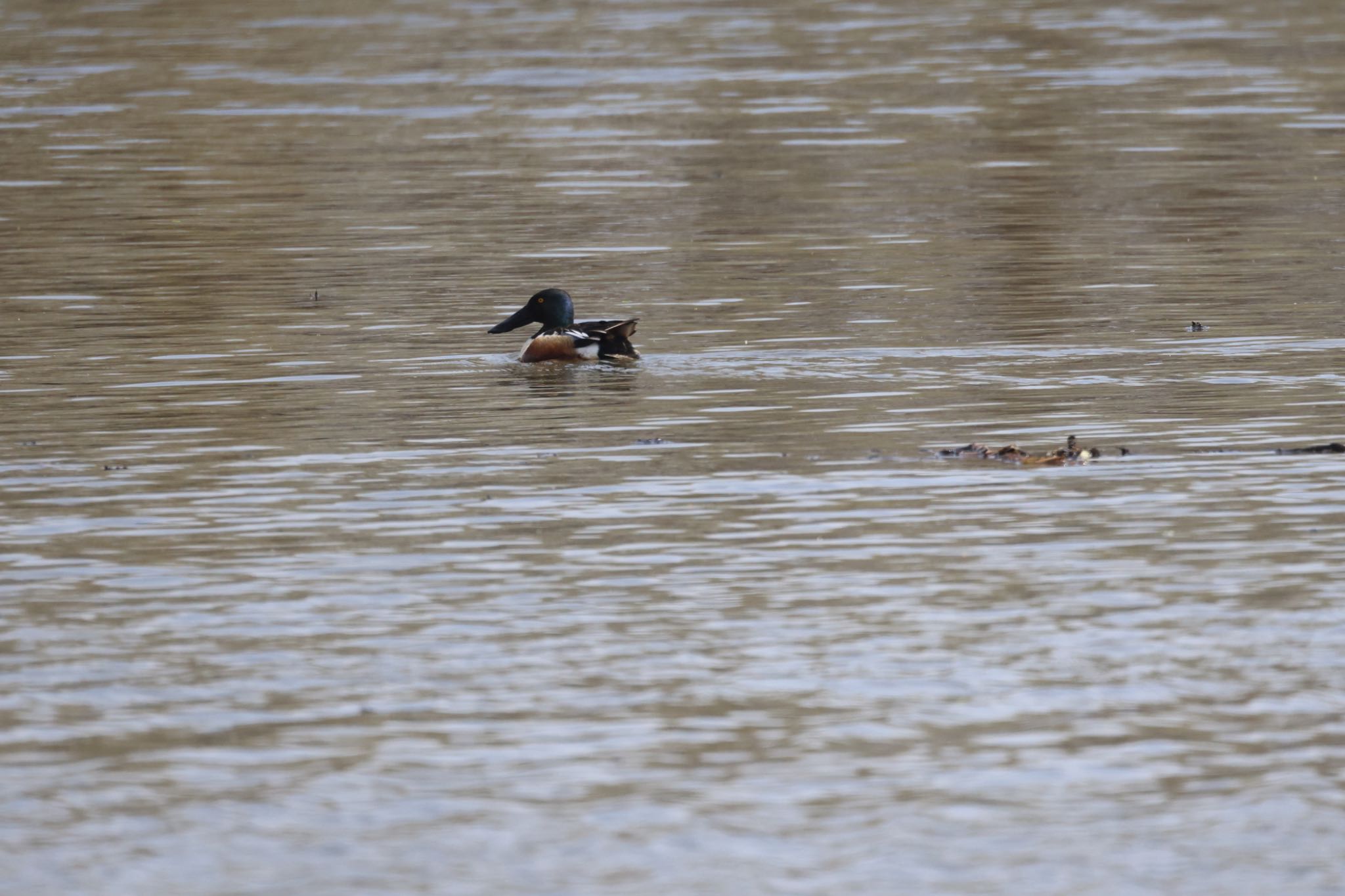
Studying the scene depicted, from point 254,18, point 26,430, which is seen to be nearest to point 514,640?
point 26,430

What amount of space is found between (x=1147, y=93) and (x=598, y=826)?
110 feet

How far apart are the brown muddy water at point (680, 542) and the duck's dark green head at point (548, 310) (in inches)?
17.9

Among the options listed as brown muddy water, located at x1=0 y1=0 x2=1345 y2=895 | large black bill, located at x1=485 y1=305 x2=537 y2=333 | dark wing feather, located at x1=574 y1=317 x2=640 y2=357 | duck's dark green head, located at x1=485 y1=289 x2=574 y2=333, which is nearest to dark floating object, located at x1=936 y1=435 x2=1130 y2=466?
brown muddy water, located at x1=0 y1=0 x2=1345 y2=895

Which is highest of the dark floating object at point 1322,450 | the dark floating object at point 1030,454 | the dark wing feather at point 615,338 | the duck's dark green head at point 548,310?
the duck's dark green head at point 548,310

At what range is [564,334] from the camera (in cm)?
1773

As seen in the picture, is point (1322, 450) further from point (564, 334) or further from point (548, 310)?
point (548, 310)

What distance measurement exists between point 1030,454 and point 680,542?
2.63 metres

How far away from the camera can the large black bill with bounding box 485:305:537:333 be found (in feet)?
59.3

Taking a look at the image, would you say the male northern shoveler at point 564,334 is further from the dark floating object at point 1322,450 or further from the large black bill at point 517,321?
the dark floating object at point 1322,450

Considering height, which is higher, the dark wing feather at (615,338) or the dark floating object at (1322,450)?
the dark wing feather at (615,338)

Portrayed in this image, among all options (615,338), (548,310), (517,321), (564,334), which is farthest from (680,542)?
(517,321)

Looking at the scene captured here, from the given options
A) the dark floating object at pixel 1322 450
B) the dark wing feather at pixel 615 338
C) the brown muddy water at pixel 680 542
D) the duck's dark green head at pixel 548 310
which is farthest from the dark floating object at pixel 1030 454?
the duck's dark green head at pixel 548 310

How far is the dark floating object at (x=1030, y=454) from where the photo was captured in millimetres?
12844

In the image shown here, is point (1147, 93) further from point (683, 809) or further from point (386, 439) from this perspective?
point (683, 809)
